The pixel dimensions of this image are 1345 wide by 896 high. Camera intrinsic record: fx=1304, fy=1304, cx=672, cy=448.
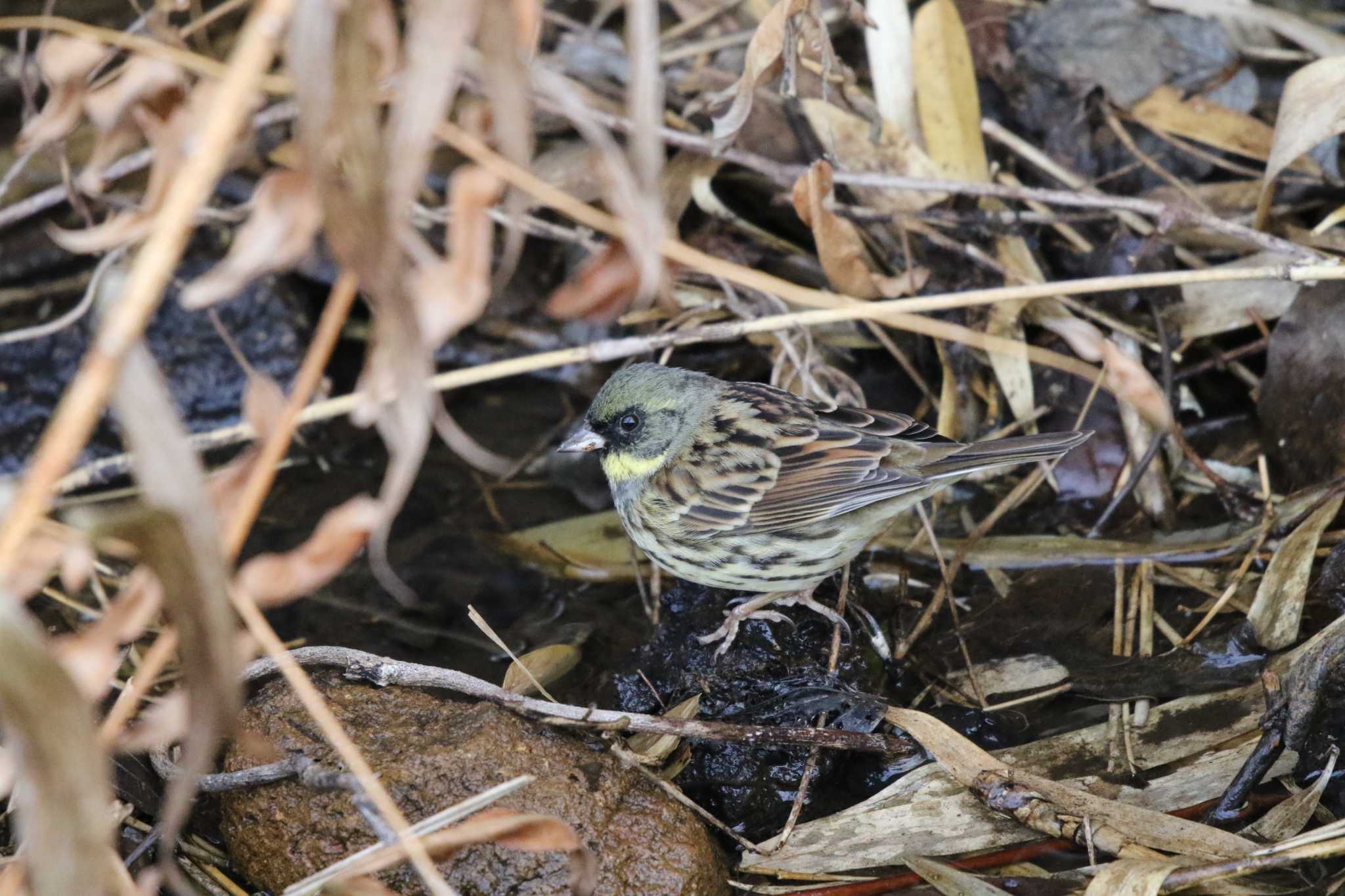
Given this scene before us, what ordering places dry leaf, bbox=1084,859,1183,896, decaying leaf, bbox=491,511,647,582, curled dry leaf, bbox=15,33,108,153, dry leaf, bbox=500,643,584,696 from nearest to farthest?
curled dry leaf, bbox=15,33,108,153 < dry leaf, bbox=1084,859,1183,896 < dry leaf, bbox=500,643,584,696 < decaying leaf, bbox=491,511,647,582

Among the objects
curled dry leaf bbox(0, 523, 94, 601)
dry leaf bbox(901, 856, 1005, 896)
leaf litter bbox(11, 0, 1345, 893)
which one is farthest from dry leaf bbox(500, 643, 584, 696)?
curled dry leaf bbox(0, 523, 94, 601)

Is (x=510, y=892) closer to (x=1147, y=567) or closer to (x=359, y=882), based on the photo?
(x=359, y=882)

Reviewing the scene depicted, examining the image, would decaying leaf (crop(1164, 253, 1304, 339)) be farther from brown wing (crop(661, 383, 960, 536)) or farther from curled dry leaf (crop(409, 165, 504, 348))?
curled dry leaf (crop(409, 165, 504, 348))

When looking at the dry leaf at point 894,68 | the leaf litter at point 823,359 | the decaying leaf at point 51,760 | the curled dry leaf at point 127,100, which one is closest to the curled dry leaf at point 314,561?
the leaf litter at point 823,359

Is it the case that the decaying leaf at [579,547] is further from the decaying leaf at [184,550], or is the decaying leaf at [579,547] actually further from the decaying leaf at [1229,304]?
the decaying leaf at [184,550]

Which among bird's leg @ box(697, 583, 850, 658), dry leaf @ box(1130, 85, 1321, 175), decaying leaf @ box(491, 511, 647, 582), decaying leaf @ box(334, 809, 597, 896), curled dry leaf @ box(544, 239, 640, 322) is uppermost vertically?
curled dry leaf @ box(544, 239, 640, 322)

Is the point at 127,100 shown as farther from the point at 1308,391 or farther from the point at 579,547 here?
the point at 1308,391

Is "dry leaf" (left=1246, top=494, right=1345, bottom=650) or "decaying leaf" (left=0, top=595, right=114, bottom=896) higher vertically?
"decaying leaf" (left=0, top=595, right=114, bottom=896)
